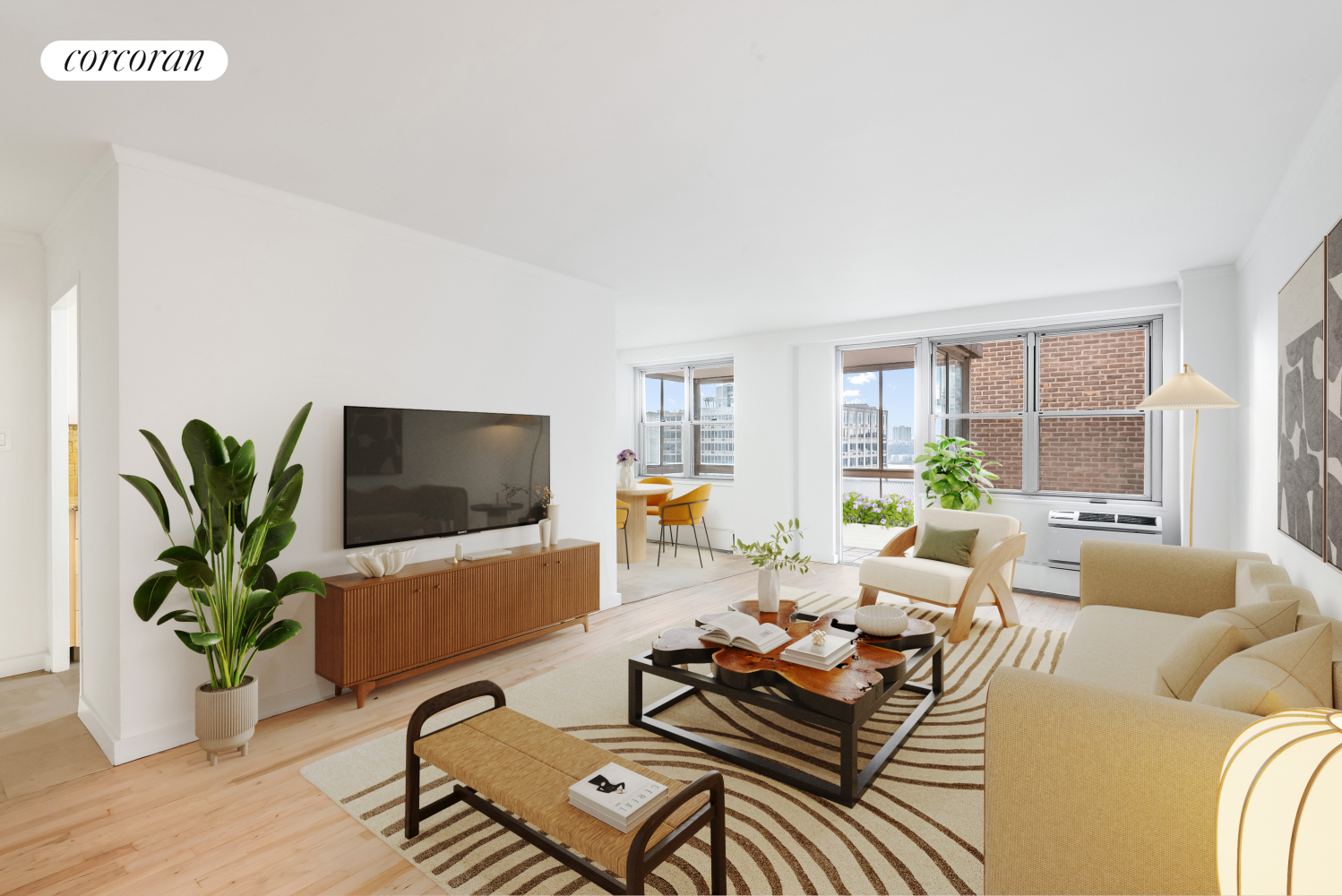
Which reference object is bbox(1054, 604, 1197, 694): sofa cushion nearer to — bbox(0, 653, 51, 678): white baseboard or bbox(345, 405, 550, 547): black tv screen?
bbox(345, 405, 550, 547): black tv screen

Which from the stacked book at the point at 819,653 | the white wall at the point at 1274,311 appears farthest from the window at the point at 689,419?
the stacked book at the point at 819,653

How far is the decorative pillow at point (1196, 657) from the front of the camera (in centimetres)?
187

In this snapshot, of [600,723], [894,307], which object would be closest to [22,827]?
[600,723]

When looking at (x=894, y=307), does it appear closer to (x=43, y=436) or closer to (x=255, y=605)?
(x=255, y=605)

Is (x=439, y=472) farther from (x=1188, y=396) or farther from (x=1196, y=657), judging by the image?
(x=1188, y=396)

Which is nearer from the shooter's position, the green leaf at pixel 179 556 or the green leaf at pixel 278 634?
the green leaf at pixel 179 556

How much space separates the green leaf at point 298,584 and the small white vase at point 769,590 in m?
2.09

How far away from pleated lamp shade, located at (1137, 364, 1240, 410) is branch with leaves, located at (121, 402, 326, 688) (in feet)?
14.8

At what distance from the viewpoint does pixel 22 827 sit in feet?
7.36

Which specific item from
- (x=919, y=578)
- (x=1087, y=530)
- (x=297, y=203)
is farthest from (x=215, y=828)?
(x=1087, y=530)

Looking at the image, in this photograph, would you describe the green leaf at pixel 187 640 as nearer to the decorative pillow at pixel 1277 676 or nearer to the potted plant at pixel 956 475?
the decorative pillow at pixel 1277 676

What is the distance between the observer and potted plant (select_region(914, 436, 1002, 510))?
18.9 feet

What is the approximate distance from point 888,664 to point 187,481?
3.20 meters

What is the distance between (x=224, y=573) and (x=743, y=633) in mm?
2260
